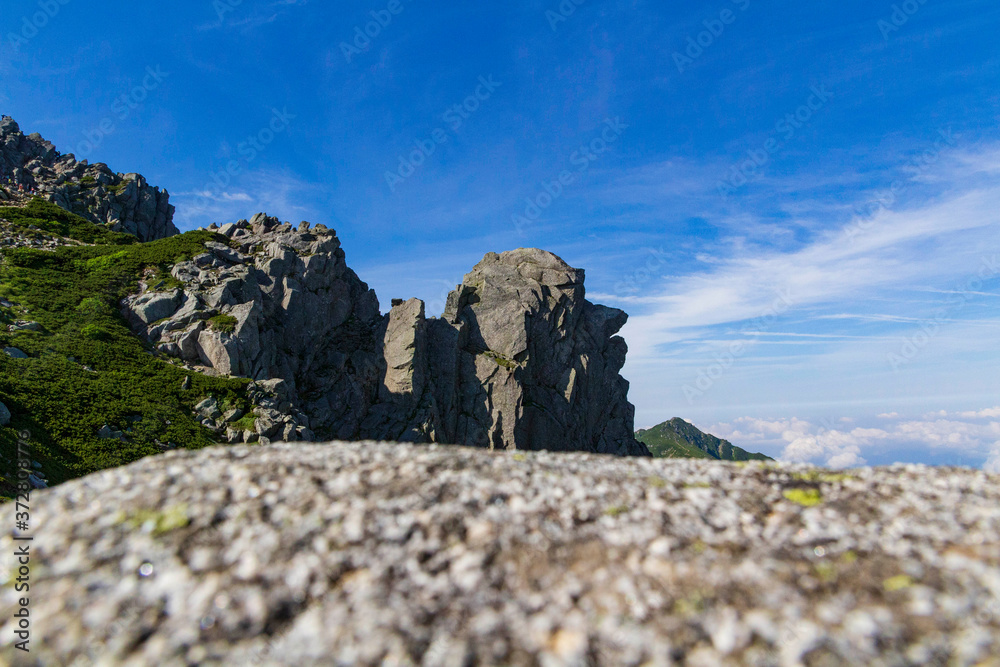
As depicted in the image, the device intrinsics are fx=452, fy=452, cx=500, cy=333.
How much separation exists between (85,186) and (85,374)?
8612 cm

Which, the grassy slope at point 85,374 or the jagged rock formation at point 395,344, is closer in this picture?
the grassy slope at point 85,374

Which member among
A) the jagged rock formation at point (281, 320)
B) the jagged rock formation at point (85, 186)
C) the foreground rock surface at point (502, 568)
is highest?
the jagged rock formation at point (85, 186)

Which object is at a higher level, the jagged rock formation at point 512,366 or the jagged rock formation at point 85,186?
the jagged rock formation at point 85,186

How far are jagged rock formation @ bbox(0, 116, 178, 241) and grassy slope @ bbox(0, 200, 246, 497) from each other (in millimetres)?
49241

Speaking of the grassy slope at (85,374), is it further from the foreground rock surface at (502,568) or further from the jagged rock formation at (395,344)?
the foreground rock surface at (502,568)

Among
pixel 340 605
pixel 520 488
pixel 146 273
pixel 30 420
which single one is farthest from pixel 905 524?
pixel 146 273

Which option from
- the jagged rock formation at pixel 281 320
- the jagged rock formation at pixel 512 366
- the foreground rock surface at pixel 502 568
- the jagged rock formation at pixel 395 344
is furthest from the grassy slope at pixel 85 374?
the jagged rock formation at pixel 512 366

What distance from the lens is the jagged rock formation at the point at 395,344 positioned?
1788 inches

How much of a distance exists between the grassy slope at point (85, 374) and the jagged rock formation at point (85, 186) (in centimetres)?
4924

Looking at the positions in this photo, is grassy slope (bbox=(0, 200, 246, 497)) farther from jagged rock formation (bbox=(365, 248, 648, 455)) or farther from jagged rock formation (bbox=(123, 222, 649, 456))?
jagged rock formation (bbox=(365, 248, 648, 455))

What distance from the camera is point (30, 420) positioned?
2448 centimetres

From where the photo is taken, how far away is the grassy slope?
24.7 metres

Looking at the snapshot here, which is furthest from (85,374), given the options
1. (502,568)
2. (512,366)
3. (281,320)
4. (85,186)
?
(85,186)

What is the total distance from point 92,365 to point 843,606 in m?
44.2
